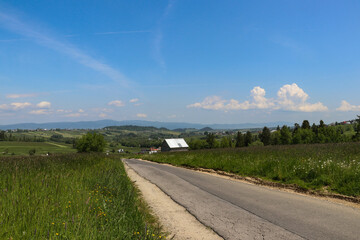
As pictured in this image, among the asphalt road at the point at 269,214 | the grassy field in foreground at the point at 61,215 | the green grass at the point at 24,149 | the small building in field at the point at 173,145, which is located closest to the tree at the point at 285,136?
the small building in field at the point at 173,145

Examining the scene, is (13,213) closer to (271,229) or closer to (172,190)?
(271,229)

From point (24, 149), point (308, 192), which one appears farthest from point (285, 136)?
point (24, 149)

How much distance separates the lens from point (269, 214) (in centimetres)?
770

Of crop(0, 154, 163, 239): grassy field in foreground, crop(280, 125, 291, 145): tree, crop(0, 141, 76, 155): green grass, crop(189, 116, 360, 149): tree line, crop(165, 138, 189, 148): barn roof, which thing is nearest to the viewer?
crop(0, 154, 163, 239): grassy field in foreground

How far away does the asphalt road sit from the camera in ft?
20.3

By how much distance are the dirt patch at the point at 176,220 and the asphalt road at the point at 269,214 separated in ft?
0.81

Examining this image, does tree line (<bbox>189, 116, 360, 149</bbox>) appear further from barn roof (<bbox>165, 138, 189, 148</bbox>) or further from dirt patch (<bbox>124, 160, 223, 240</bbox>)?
dirt patch (<bbox>124, 160, 223, 240</bbox>)

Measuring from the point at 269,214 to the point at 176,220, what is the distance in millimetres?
2986

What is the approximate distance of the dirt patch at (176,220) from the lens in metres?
6.41

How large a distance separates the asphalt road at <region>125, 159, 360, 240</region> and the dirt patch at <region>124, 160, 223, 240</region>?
0.81 ft

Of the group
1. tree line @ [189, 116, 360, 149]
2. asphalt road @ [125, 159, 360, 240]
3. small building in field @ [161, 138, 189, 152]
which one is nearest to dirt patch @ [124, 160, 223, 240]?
asphalt road @ [125, 159, 360, 240]

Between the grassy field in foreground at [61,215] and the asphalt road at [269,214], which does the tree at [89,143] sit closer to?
the asphalt road at [269,214]

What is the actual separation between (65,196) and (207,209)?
15.9 feet

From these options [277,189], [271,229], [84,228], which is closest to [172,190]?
[277,189]
